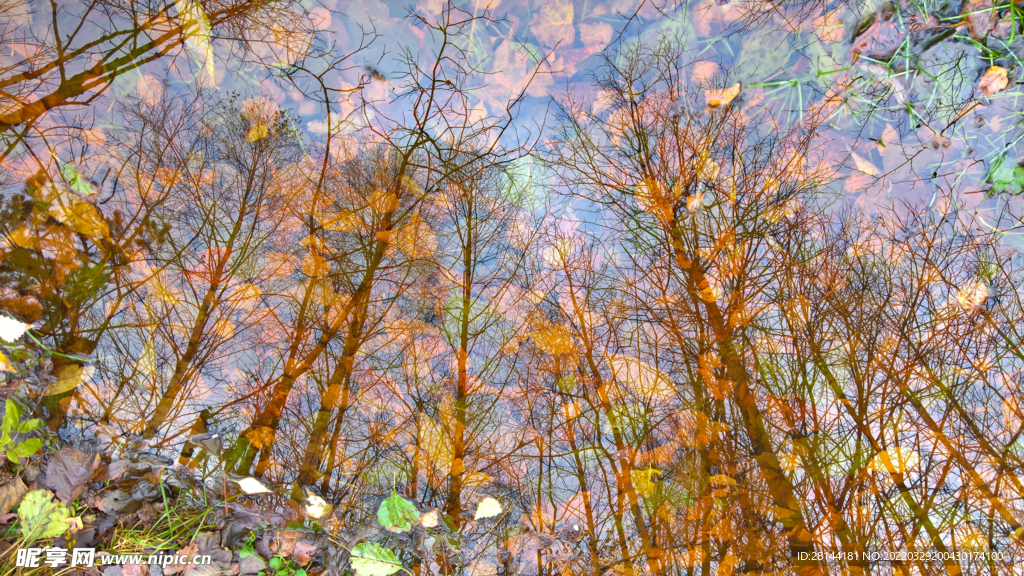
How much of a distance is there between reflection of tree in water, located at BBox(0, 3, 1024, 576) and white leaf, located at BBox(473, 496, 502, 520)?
0.03 ft

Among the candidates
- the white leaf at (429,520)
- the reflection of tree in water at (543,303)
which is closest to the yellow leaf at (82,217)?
the reflection of tree in water at (543,303)

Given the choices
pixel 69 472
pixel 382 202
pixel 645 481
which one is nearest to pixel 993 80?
pixel 645 481

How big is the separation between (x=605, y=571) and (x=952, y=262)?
1.99 metres

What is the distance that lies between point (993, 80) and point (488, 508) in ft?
9.36

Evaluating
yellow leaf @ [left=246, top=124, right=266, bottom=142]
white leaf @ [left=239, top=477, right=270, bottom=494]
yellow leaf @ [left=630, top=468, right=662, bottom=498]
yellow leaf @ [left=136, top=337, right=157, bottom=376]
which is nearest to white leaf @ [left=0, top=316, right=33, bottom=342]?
yellow leaf @ [left=136, top=337, right=157, bottom=376]

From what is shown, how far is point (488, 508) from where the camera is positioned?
1.61 meters

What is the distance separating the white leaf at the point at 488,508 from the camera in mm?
1603

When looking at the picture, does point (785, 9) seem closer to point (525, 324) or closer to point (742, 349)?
point (742, 349)

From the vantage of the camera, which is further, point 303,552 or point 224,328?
point 224,328

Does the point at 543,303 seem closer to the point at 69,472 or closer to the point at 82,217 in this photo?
the point at 69,472

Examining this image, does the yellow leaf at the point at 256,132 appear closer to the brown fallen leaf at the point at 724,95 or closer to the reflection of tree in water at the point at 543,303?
the reflection of tree in water at the point at 543,303

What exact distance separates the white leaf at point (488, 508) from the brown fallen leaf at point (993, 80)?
2.77 meters

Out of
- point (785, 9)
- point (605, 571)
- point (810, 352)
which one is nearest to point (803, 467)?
point (810, 352)

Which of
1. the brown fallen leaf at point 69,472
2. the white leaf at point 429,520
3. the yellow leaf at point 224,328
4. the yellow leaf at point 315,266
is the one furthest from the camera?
the yellow leaf at point 315,266
